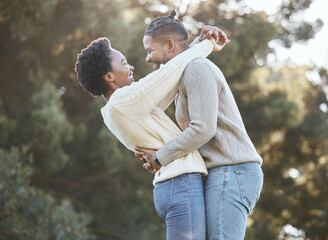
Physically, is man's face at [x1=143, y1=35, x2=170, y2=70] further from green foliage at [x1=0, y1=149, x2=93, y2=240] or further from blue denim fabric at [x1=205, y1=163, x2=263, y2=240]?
green foliage at [x1=0, y1=149, x2=93, y2=240]

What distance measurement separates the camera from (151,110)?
262cm

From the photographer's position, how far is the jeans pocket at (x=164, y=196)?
2477 mm

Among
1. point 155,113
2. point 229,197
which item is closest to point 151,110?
point 155,113

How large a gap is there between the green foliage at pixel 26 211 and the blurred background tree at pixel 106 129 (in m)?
0.02

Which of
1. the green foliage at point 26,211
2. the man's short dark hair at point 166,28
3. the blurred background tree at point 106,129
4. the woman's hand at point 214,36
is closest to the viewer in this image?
the man's short dark hair at point 166,28

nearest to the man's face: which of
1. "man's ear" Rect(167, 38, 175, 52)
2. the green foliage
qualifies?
"man's ear" Rect(167, 38, 175, 52)

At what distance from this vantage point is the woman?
2422 mm

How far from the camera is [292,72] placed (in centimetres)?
1449

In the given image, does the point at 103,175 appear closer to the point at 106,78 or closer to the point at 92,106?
the point at 92,106

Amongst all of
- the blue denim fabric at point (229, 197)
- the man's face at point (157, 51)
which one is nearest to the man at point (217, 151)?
the blue denim fabric at point (229, 197)

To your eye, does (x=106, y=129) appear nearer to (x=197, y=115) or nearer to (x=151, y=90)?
(x=151, y=90)

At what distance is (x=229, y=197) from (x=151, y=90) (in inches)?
26.5

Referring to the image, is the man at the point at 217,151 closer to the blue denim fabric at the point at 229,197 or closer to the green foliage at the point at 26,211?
the blue denim fabric at the point at 229,197

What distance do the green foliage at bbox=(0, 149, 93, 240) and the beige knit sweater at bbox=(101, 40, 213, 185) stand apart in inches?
209
